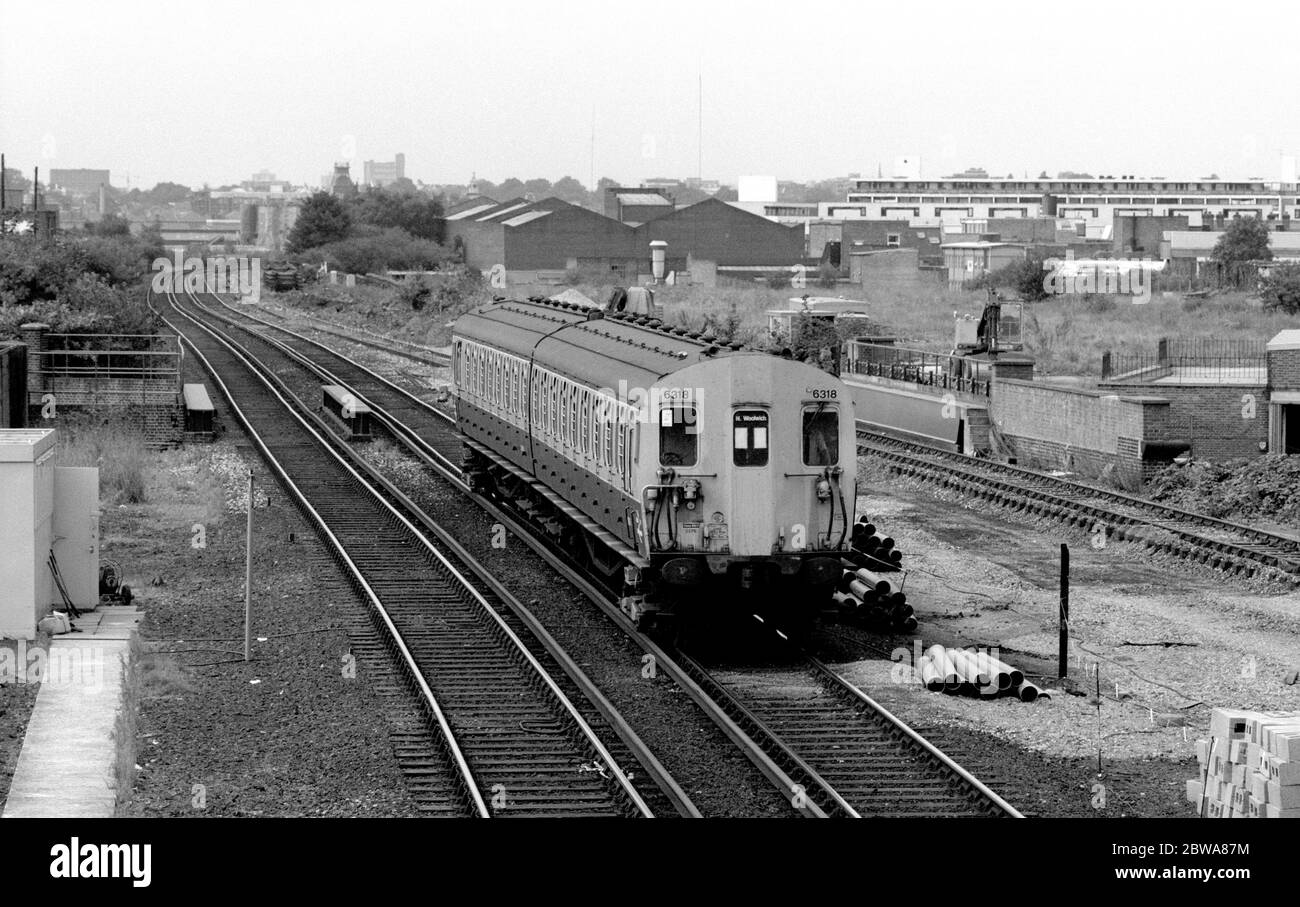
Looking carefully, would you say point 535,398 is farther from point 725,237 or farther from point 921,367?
point 725,237

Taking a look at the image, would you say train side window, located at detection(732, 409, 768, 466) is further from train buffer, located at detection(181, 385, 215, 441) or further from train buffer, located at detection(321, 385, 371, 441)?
train buffer, located at detection(181, 385, 215, 441)

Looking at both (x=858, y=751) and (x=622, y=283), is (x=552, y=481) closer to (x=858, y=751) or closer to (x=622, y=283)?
(x=858, y=751)

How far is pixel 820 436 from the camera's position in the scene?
14.7m

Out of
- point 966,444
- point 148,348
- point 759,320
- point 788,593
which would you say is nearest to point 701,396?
point 788,593

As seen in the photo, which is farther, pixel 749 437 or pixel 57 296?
pixel 57 296

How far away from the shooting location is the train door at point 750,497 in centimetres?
1441

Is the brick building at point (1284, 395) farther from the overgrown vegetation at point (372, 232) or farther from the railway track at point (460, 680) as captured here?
the overgrown vegetation at point (372, 232)

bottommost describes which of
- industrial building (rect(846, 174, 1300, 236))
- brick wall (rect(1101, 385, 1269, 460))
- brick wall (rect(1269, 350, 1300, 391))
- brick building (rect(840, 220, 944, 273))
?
brick wall (rect(1101, 385, 1269, 460))

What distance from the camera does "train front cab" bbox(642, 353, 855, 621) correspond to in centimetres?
1438

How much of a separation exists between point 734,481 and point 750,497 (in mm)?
216

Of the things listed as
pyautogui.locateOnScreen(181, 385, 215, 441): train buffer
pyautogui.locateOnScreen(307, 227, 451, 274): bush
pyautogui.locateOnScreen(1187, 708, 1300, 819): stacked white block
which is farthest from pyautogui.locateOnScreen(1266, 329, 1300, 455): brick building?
pyautogui.locateOnScreen(307, 227, 451, 274): bush

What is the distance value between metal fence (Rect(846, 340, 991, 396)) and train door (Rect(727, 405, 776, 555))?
18.8 meters

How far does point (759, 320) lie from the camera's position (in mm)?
55344

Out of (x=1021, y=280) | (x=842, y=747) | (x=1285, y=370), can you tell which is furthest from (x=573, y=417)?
(x=1021, y=280)
